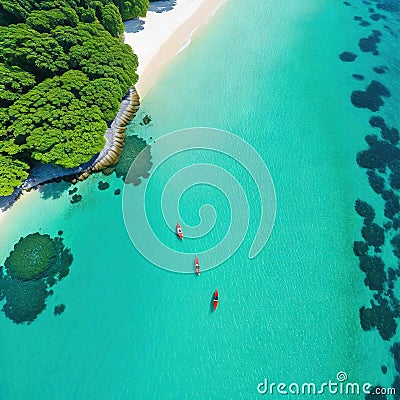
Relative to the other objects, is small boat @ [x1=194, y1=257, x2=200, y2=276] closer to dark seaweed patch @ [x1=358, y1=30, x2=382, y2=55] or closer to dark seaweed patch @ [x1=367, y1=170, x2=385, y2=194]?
dark seaweed patch @ [x1=367, y1=170, x2=385, y2=194]

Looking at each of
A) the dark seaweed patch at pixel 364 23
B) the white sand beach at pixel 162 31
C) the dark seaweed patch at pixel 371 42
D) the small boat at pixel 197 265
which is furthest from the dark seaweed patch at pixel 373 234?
the dark seaweed patch at pixel 364 23

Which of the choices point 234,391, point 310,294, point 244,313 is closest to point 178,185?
point 244,313

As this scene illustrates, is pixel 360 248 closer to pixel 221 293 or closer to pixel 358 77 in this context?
pixel 221 293

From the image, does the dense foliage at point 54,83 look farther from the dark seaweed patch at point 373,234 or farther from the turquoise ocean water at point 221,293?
the dark seaweed patch at point 373,234

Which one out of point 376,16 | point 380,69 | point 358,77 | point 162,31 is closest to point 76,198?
point 162,31

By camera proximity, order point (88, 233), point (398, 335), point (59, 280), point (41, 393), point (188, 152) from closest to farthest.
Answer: point (41, 393)
point (398, 335)
point (59, 280)
point (88, 233)
point (188, 152)

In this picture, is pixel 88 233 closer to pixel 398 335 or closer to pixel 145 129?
pixel 145 129
